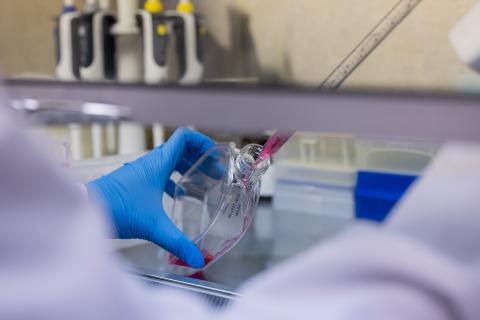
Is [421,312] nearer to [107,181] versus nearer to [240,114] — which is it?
[240,114]

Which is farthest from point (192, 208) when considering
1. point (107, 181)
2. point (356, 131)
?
point (356, 131)

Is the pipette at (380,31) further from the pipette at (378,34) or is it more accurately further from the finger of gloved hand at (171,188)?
the finger of gloved hand at (171,188)

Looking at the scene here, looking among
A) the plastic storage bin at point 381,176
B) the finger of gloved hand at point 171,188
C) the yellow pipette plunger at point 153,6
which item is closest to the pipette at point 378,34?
the plastic storage bin at point 381,176

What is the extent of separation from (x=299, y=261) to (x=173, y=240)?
0.70m

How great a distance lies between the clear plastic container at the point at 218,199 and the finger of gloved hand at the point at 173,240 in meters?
0.08

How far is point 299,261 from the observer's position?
30 cm

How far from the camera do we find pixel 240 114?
318 mm

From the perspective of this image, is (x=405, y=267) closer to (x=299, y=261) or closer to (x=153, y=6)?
(x=299, y=261)

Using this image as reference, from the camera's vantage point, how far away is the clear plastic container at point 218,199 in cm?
107

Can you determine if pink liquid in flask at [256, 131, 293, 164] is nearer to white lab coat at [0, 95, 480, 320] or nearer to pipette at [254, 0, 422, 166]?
pipette at [254, 0, 422, 166]

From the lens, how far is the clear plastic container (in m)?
1.07

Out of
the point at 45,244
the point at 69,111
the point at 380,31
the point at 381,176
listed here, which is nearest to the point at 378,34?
the point at 380,31

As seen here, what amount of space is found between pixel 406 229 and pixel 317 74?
142 cm

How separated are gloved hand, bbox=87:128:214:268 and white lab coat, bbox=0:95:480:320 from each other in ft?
2.12
